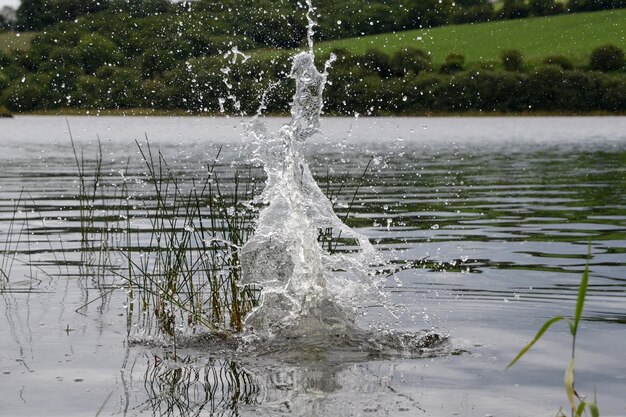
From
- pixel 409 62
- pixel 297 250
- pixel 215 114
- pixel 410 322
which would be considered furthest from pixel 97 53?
pixel 410 322

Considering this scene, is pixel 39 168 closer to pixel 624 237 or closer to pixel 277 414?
pixel 624 237

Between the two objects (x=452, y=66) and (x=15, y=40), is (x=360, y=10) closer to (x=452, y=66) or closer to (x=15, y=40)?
(x=452, y=66)

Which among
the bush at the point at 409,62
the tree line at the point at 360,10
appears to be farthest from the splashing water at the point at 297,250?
the tree line at the point at 360,10

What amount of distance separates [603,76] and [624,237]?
6551 centimetres

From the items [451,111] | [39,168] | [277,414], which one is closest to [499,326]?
[277,414]

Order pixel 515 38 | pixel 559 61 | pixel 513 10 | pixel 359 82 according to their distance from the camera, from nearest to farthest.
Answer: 1. pixel 359 82
2. pixel 559 61
3. pixel 515 38
4. pixel 513 10

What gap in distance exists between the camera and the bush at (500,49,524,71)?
284 feet

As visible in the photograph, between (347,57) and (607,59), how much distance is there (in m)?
20.7

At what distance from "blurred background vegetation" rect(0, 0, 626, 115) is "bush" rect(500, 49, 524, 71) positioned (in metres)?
0.08

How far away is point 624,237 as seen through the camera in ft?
54.7

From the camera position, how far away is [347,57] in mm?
85938

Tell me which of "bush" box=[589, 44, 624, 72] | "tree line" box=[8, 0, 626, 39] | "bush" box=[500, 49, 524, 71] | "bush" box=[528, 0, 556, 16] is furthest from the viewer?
"bush" box=[528, 0, 556, 16]

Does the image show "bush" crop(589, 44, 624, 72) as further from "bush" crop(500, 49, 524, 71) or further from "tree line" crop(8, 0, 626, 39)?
"tree line" crop(8, 0, 626, 39)

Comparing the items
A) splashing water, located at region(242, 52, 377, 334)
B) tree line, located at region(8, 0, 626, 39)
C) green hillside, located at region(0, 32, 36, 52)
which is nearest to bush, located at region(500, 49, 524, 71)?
tree line, located at region(8, 0, 626, 39)
